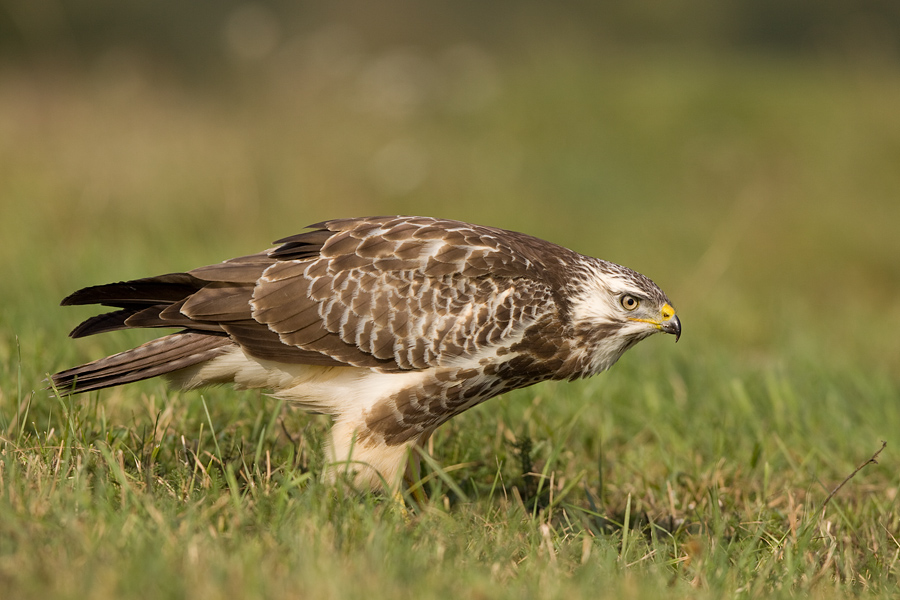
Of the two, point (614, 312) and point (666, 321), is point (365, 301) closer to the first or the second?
point (614, 312)

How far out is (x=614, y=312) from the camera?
4000mm

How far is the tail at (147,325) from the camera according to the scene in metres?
3.78

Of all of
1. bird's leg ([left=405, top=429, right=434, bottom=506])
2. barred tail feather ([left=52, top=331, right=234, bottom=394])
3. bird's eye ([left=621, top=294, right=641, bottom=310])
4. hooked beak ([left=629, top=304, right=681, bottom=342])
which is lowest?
bird's leg ([left=405, top=429, right=434, bottom=506])

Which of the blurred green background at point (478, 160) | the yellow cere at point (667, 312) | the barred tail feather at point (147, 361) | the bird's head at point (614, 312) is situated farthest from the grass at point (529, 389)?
the yellow cere at point (667, 312)

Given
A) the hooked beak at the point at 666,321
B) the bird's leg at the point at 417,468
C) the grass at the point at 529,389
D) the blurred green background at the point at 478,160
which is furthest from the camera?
the blurred green background at the point at 478,160

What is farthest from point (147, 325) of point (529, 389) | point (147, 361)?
point (529, 389)

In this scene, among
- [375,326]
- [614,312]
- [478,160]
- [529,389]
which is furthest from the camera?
[478,160]

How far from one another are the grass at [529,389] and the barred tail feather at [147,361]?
0.49 feet

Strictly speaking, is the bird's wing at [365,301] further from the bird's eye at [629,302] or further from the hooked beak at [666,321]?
the hooked beak at [666,321]

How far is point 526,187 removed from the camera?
11312 mm

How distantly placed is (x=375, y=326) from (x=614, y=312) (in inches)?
41.0

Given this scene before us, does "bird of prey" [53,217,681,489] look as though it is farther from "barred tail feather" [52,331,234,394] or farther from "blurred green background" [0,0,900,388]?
"blurred green background" [0,0,900,388]

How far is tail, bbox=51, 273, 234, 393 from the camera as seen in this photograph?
3781mm

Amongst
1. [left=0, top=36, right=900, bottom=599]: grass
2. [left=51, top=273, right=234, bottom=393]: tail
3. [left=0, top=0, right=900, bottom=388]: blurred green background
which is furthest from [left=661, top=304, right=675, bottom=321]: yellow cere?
[left=0, top=0, right=900, bottom=388]: blurred green background
